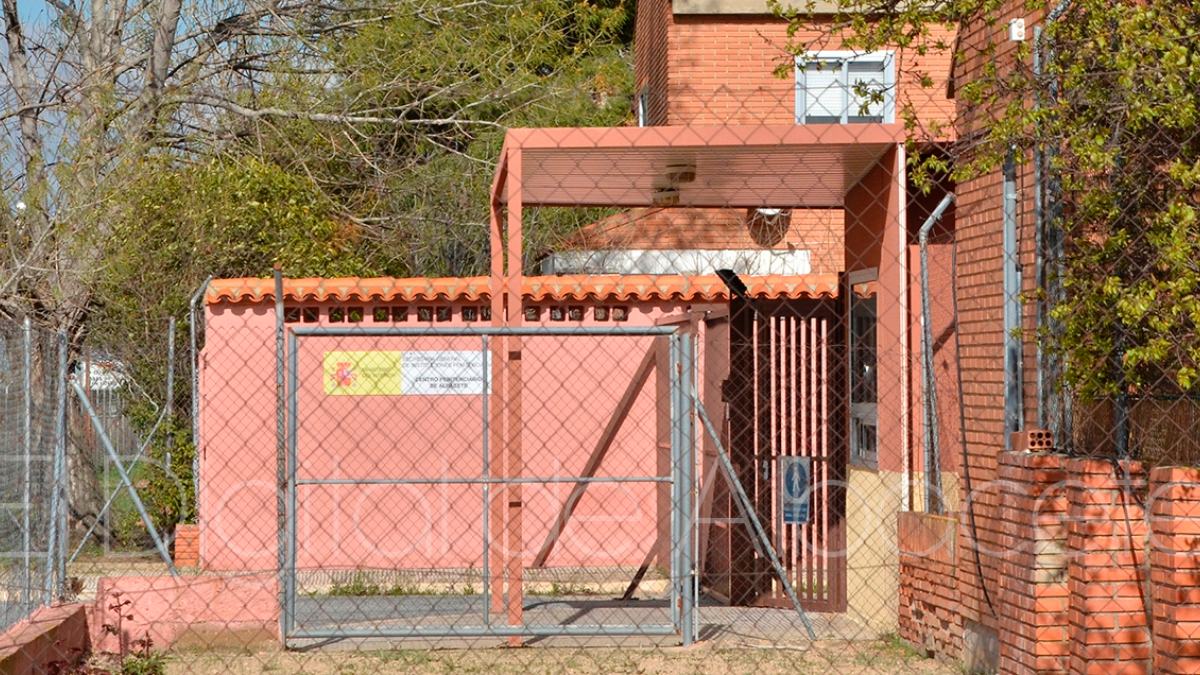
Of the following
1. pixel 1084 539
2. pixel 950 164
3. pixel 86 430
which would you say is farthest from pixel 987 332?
pixel 86 430

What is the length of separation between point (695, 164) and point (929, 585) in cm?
284

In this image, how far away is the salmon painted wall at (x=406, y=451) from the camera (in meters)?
13.3

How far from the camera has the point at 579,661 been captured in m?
8.38

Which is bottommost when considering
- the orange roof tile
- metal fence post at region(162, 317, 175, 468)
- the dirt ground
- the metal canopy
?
the dirt ground

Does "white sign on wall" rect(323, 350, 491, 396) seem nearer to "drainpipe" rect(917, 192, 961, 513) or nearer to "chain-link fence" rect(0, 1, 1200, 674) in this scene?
"chain-link fence" rect(0, 1, 1200, 674)

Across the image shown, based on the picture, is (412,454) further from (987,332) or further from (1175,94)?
(1175,94)

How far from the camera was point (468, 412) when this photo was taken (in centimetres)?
1361

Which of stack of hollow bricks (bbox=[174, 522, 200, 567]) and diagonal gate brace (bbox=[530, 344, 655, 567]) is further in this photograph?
stack of hollow bricks (bbox=[174, 522, 200, 567])

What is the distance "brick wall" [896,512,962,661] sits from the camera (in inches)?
314

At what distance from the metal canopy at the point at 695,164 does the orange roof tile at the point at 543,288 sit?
1.92 meters

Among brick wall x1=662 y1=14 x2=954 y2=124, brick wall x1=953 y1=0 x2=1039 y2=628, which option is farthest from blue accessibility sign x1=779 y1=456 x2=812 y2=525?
brick wall x1=662 y1=14 x2=954 y2=124

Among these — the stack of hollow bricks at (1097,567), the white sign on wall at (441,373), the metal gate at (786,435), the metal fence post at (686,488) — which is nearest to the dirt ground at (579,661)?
the metal fence post at (686,488)

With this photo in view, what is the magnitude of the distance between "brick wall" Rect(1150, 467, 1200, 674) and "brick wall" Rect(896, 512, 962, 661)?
5.90 feet

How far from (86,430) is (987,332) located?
37.0 feet
